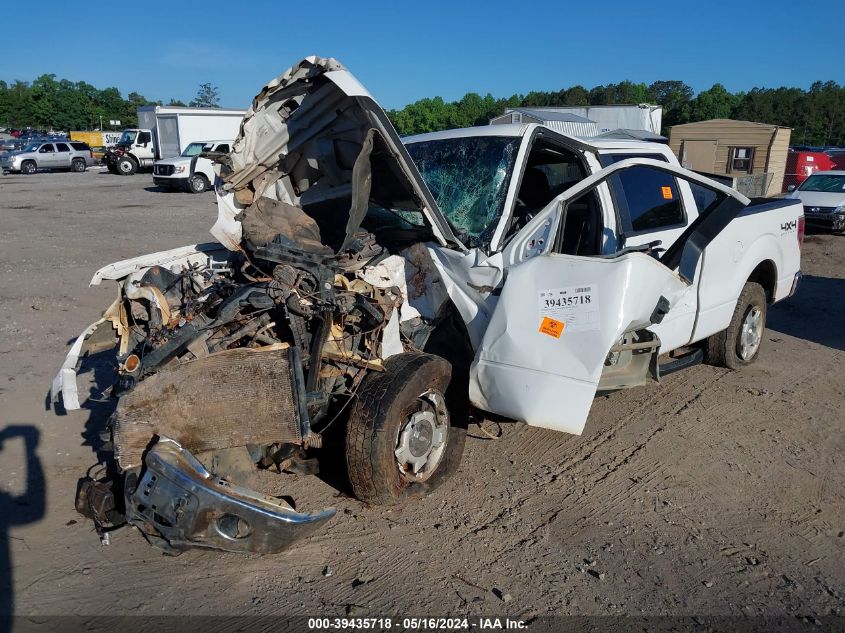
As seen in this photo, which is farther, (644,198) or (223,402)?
(644,198)

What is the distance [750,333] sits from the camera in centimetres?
628

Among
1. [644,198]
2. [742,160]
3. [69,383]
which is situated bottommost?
[69,383]

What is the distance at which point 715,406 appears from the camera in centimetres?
563

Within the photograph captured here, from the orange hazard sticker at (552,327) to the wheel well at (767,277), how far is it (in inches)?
124

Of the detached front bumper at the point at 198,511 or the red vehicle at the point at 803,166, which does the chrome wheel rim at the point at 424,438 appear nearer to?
the detached front bumper at the point at 198,511

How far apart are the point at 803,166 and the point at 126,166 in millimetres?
32583

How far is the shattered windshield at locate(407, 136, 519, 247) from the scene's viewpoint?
15.0ft

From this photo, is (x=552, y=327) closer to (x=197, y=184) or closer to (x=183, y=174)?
(x=197, y=184)

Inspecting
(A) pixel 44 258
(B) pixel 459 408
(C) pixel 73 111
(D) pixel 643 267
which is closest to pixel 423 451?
(B) pixel 459 408

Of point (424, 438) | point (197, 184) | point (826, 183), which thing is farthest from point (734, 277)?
point (197, 184)

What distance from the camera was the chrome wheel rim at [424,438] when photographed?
395 centimetres

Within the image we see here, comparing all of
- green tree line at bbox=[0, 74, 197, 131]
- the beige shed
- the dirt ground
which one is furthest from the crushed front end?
green tree line at bbox=[0, 74, 197, 131]

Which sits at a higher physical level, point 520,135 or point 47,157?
point 47,157

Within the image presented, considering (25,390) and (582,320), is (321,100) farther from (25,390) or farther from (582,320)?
(25,390)
